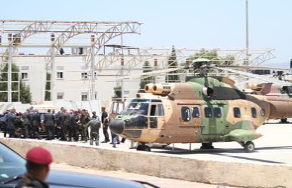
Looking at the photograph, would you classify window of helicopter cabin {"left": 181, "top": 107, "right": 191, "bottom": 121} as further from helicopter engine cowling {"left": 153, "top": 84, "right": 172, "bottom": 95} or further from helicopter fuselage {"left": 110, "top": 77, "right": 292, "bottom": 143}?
helicopter engine cowling {"left": 153, "top": 84, "right": 172, "bottom": 95}

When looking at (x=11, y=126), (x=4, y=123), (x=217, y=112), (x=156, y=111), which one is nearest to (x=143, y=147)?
(x=156, y=111)

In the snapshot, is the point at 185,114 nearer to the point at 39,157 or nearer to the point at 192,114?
the point at 192,114

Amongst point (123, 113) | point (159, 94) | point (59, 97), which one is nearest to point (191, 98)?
point (159, 94)

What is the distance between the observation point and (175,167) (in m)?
13.4

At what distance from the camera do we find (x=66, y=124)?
28.0 m

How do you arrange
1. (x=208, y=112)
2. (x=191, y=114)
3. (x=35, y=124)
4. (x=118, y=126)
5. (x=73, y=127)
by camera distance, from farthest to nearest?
(x=35, y=124)
(x=73, y=127)
(x=208, y=112)
(x=191, y=114)
(x=118, y=126)

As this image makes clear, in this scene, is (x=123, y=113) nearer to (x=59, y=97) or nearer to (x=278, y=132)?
(x=278, y=132)

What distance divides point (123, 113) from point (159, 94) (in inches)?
57.8

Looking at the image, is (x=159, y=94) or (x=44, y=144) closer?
(x=44, y=144)

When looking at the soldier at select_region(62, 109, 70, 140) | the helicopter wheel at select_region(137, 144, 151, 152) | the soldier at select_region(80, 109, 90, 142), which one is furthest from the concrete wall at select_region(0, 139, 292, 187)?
the soldier at select_region(62, 109, 70, 140)

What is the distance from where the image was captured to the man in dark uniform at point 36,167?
425cm

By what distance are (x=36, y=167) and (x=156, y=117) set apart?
16255mm

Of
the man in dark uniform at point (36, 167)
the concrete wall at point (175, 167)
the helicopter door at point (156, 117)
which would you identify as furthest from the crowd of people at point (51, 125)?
the man in dark uniform at point (36, 167)

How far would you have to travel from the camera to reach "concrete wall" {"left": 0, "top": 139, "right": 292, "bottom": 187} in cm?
1195
